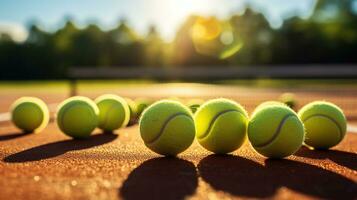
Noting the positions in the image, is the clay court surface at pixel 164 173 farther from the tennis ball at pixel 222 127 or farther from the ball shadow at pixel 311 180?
the tennis ball at pixel 222 127

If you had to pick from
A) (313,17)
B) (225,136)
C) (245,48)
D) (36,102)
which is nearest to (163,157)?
(225,136)

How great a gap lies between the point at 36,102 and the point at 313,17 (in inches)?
2269

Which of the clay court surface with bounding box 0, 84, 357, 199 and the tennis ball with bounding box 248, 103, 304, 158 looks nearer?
the clay court surface with bounding box 0, 84, 357, 199

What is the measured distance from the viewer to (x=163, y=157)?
533 centimetres

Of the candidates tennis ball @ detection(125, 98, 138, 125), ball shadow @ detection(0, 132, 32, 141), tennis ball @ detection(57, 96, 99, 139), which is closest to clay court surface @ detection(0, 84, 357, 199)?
tennis ball @ detection(57, 96, 99, 139)

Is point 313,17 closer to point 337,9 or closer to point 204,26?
point 337,9

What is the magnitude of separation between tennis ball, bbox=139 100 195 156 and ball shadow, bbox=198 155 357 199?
1.10 ft

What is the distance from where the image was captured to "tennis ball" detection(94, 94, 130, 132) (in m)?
7.88

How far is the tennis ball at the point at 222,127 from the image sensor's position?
5.23 metres

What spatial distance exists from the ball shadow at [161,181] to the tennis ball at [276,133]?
0.81m

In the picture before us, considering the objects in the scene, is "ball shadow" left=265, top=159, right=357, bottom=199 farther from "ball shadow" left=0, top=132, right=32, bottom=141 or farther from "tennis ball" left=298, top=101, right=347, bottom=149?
"ball shadow" left=0, top=132, right=32, bottom=141

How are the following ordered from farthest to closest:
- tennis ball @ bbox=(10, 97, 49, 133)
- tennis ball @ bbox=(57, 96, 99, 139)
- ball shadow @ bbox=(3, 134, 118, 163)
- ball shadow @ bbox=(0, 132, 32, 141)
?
1. tennis ball @ bbox=(10, 97, 49, 133)
2. ball shadow @ bbox=(0, 132, 32, 141)
3. tennis ball @ bbox=(57, 96, 99, 139)
4. ball shadow @ bbox=(3, 134, 118, 163)

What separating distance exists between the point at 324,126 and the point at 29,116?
15.8 feet

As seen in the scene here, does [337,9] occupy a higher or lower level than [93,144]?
higher
